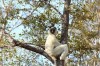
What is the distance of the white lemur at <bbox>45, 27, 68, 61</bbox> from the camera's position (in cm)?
811

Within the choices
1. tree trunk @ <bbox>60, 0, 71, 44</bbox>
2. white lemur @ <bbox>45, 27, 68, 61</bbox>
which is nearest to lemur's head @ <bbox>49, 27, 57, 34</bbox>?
white lemur @ <bbox>45, 27, 68, 61</bbox>

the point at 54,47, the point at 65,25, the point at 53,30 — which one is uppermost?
the point at 65,25

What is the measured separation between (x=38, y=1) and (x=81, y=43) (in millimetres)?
1875

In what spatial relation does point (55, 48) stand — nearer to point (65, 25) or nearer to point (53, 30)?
point (53, 30)

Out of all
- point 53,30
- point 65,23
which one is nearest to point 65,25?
point 65,23

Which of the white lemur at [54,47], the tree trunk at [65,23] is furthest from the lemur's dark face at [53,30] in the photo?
the tree trunk at [65,23]

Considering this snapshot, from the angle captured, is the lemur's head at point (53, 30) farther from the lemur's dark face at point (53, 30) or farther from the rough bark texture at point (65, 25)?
the rough bark texture at point (65, 25)

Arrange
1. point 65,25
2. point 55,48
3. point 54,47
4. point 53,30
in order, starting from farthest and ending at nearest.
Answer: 1. point 53,30
2. point 54,47
3. point 55,48
4. point 65,25

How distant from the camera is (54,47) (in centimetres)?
878

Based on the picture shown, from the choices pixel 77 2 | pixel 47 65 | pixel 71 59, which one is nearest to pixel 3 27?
pixel 77 2

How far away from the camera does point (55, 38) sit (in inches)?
347

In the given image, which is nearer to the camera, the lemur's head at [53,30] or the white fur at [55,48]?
the white fur at [55,48]

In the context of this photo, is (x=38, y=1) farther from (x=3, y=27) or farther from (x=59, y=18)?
(x=3, y=27)

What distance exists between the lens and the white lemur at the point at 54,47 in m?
8.11
